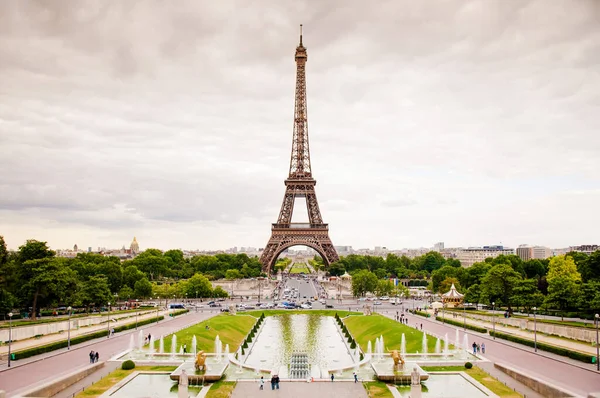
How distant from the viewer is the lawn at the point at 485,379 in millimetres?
28531

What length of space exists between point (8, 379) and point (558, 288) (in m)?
49.9

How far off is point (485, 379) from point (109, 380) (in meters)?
23.2

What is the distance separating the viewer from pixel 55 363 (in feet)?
117

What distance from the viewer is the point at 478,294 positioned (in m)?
69.1

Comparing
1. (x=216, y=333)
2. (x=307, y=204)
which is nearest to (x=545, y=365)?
(x=216, y=333)

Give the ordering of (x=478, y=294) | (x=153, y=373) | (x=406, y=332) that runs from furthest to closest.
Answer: (x=478, y=294)
(x=406, y=332)
(x=153, y=373)

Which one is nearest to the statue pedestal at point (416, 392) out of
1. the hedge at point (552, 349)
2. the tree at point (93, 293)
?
the hedge at point (552, 349)

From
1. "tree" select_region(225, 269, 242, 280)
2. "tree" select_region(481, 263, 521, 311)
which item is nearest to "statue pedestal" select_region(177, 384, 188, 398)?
"tree" select_region(481, 263, 521, 311)

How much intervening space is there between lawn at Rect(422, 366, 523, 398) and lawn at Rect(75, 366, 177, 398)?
18262 millimetres

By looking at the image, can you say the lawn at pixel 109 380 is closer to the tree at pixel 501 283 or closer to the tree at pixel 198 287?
the tree at pixel 501 283

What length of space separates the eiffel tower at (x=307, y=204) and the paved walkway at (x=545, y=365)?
6508cm

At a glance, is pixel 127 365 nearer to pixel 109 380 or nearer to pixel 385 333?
pixel 109 380

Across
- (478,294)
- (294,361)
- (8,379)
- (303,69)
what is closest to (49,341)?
(8,379)

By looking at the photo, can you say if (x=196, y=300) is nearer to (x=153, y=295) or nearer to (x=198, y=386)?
(x=153, y=295)
